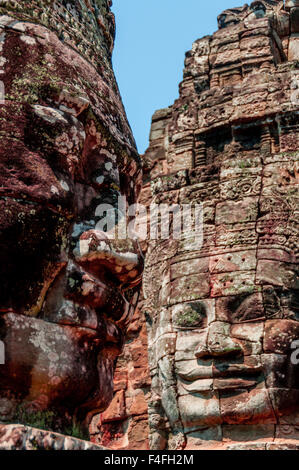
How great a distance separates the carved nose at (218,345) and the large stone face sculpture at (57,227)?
185 inches

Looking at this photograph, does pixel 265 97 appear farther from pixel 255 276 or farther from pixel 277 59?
pixel 255 276

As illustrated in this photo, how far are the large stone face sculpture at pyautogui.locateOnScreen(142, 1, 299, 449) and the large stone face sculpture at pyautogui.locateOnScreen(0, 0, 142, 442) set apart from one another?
477 cm

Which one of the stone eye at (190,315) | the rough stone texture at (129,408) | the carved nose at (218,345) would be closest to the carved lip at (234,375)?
the carved nose at (218,345)

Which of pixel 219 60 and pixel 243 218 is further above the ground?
pixel 219 60

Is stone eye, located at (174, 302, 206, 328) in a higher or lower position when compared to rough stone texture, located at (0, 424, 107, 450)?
higher

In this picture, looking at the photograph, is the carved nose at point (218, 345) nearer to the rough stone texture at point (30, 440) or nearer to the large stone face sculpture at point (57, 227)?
the large stone face sculpture at point (57, 227)

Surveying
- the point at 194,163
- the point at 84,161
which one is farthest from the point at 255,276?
the point at 84,161

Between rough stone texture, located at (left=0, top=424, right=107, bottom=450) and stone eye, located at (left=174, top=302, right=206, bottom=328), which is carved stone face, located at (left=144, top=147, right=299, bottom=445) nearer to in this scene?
stone eye, located at (left=174, top=302, right=206, bottom=328)

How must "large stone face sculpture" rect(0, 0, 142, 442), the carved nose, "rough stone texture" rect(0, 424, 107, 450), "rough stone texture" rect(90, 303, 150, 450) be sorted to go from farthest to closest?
"rough stone texture" rect(90, 303, 150, 450) < the carved nose < "large stone face sculpture" rect(0, 0, 142, 442) < "rough stone texture" rect(0, 424, 107, 450)

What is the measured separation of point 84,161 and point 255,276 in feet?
16.8

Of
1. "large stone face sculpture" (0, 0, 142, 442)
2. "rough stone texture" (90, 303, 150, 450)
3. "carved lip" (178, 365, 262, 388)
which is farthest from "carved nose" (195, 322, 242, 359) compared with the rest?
"large stone face sculpture" (0, 0, 142, 442)

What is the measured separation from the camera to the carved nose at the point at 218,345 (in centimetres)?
673

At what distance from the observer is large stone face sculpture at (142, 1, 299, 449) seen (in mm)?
6641

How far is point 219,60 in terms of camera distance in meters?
9.26
